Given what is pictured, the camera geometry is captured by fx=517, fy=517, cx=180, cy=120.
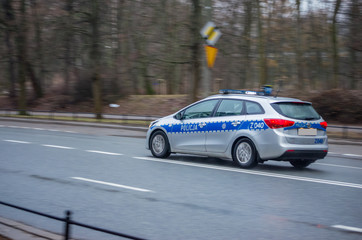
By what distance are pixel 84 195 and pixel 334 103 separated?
21748 mm

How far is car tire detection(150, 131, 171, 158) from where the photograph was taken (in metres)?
12.7

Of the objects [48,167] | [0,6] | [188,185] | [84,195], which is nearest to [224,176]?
[188,185]

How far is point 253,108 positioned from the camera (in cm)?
1094

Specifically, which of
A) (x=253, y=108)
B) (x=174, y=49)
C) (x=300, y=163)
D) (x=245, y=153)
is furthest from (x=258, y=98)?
Result: (x=174, y=49)

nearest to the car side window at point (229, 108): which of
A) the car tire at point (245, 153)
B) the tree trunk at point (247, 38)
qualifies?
the car tire at point (245, 153)

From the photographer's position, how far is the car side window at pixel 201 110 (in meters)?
11.8

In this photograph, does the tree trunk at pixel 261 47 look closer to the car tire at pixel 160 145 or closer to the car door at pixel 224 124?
the car tire at pixel 160 145

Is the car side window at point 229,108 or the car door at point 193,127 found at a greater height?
the car side window at point 229,108

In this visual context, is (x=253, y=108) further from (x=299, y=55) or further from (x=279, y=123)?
(x=299, y=55)

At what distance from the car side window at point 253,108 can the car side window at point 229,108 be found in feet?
0.56

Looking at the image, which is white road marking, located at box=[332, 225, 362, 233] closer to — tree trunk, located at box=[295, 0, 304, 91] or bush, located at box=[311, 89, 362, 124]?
bush, located at box=[311, 89, 362, 124]

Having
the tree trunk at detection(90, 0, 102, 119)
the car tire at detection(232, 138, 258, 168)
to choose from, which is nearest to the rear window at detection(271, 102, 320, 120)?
the car tire at detection(232, 138, 258, 168)

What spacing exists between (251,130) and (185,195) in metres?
3.02

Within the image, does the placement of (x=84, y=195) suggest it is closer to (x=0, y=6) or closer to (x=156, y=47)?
(x=156, y=47)
